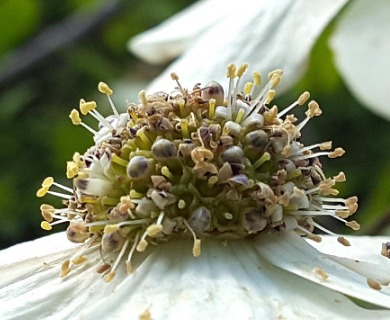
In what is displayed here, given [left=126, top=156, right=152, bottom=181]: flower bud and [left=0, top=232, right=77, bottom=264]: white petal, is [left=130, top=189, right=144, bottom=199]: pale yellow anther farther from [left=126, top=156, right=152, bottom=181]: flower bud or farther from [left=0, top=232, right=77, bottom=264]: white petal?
[left=0, top=232, right=77, bottom=264]: white petal


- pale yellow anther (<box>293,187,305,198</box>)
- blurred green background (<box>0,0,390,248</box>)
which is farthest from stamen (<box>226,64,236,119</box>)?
blurred green background (<box>0,0,390,248</box>)

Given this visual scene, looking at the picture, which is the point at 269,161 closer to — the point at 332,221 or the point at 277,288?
the point at 277,288

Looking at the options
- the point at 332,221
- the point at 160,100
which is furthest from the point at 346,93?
the point at 160,100

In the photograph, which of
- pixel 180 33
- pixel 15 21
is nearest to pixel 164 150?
pixel 180 33

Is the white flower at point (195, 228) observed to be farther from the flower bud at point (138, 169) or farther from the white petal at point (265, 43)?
the white petal at point (265, 43)

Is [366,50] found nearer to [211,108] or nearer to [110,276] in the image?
[211,108]

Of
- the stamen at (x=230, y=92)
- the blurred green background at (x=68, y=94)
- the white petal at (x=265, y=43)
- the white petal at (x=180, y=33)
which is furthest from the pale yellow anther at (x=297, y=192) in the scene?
the blurred green background at (x=68, y=94)
